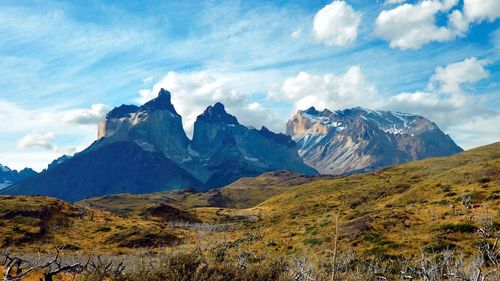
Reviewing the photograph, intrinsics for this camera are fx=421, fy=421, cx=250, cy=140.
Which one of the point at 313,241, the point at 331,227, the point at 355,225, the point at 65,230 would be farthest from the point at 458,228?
the point at 65,230

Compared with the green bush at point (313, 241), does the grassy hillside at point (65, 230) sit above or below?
above

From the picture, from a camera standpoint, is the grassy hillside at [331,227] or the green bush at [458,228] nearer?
the grassy hillside at [331,227]

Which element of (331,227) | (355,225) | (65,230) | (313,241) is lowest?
(313,241)

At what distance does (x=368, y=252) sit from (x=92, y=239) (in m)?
53.0

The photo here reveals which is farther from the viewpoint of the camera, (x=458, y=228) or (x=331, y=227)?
(x=331, y=227)

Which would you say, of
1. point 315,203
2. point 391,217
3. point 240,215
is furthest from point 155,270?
point 240,215

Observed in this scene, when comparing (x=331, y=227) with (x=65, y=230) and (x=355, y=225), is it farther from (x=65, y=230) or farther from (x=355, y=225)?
(x=65, y=230)

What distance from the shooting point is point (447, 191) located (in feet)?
241

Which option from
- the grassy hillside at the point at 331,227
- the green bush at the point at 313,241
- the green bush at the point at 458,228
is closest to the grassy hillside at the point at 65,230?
the grassy hillside at the point at 331,227

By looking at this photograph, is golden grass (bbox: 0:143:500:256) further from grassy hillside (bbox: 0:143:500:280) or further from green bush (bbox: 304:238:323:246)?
green bush (bbox: 304:238:323:246)

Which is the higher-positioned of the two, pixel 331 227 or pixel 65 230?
pixel 65 230

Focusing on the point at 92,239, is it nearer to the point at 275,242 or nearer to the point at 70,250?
the point at 70,250

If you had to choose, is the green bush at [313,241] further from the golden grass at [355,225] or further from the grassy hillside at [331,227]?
the golden grass at [355,225]

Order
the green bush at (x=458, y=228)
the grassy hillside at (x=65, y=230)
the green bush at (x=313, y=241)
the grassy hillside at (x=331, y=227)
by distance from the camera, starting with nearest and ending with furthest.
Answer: the grassy hillside at (x=331, y=227)
the green bush at (x=458, y=228)
the green bush at (x=313, y=241)
the grassy hillside at (x=65, y=230)
